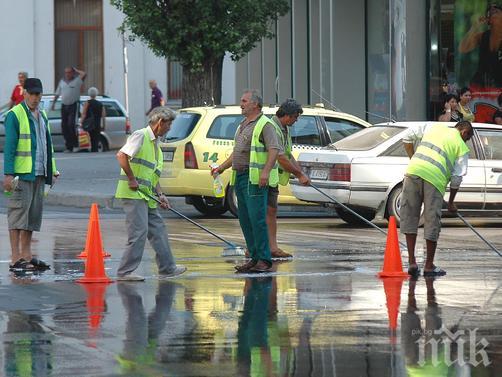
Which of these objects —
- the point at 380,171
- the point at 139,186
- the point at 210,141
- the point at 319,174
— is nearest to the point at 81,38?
the point at 210,141

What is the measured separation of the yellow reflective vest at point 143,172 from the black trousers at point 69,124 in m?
21.7

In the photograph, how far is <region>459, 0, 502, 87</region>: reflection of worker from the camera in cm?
2728

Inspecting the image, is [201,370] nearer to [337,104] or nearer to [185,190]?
[185,190]

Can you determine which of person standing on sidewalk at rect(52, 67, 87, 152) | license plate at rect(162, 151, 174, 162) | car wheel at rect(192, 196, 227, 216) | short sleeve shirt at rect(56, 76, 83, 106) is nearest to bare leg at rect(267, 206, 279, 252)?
license plate at rect(162, 151, 174, 162)

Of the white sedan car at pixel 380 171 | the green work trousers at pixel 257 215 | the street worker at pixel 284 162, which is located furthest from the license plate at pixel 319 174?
the green work trousers at pixel 257 215

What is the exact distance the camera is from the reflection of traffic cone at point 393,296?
10539mm

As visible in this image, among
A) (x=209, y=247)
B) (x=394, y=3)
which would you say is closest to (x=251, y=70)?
(x=394, y=3)

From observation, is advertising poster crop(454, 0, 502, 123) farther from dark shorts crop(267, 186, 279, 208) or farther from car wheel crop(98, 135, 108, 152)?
dark shorts crop(267, 186, 279, 208)

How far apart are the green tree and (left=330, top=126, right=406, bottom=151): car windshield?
7.90m

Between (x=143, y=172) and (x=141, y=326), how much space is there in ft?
9.68

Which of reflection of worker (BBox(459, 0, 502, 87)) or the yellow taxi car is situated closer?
the yellow taxi car

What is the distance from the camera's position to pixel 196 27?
26.9 meters

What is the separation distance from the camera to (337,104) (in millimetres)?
31906

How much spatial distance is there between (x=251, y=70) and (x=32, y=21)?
8.11m
